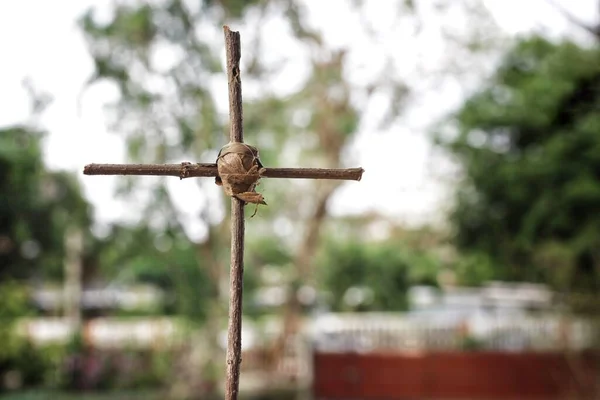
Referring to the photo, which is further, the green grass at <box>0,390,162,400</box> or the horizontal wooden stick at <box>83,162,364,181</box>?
the green grass at <box>0,390,162,400</box>

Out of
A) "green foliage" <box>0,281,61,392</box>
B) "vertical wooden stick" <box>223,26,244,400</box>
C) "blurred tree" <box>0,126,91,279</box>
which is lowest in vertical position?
"green foliage" <box>0,281,61,392</box>

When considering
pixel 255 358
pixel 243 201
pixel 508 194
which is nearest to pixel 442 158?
pixel 508 194

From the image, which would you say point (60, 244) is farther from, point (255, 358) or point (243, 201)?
point (243, 201)

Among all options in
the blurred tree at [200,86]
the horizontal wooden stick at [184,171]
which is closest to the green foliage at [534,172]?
the blurred tree at [200,86]

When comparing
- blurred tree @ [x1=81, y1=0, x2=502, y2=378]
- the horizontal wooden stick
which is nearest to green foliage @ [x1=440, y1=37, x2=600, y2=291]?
blurred tree @ [x1=81, y1=0, x2=502, y2=378]

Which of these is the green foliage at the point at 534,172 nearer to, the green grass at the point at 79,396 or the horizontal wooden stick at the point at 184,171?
the green grass at the point at 79,396

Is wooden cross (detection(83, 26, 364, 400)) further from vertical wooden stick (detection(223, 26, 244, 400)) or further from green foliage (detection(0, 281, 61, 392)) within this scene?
green foliage (detection(0, 281, 61, 392))
